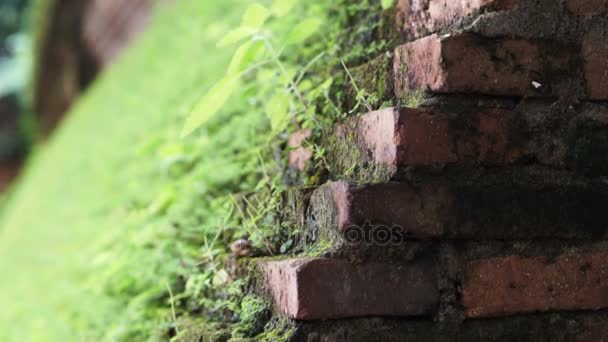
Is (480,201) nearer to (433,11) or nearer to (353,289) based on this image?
(353,289)

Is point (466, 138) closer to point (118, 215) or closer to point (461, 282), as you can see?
point (461, 282)

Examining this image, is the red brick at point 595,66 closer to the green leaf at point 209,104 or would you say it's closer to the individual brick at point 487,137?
the individual brick at point 487,137

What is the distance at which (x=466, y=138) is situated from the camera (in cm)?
109

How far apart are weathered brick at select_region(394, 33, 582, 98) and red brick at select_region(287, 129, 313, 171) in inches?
11.3

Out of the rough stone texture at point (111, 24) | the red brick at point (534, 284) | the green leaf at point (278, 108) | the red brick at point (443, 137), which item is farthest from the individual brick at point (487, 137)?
the rough stone texture at point (111, 24)

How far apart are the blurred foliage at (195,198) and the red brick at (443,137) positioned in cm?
24

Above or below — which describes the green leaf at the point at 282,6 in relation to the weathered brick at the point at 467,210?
above

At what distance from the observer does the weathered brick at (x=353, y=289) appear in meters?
1.06

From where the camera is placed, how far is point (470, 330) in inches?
43.4

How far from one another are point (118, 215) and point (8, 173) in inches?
441

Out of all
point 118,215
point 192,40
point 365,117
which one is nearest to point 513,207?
point 365,117

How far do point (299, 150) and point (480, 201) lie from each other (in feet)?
1.42

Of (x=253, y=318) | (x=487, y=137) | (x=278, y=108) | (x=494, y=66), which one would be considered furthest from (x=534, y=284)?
(x=278, y=108)

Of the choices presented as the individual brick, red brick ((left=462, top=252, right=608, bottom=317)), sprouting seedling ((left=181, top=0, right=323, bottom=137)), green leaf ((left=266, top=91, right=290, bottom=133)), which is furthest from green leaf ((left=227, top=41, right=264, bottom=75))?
red brick ((left=462, top=252, right=608, bottom=317))
